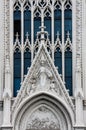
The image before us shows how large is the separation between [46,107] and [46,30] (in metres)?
2.81

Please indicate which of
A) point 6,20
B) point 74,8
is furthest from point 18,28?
point 74,8

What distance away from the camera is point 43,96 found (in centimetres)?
2452

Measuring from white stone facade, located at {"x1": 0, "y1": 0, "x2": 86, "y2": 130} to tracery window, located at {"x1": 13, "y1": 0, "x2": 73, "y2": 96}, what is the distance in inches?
7.8

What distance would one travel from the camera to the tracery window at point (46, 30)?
25.0 m

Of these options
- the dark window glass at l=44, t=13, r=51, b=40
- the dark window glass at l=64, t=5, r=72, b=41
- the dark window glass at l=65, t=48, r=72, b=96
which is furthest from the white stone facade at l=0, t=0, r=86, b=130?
the dark window glass at l=64, t=5, r=72, b=41

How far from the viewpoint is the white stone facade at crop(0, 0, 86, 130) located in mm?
24234

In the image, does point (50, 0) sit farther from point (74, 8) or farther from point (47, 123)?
point (47, 123)

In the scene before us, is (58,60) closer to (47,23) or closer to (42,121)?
(47,23)

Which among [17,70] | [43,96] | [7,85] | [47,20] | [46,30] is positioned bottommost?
[43,96]

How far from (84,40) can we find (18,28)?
94.9 inches

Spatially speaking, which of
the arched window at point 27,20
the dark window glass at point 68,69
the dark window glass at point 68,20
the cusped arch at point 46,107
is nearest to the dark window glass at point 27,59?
the arched window at point 27,20

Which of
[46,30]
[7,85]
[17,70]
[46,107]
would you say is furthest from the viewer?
[46,30]

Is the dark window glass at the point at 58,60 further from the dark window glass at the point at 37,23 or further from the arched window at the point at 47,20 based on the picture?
the dark window glass at the point at 37,23

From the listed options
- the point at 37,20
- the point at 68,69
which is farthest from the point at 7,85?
the point at 37,20
